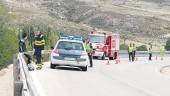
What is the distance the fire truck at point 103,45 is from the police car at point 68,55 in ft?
69.6

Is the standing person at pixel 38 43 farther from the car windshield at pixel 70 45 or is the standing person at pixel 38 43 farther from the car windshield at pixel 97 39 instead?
the car windshield at pixel 97 39

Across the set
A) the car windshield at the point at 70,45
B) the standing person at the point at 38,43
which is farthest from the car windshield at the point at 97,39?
the standing person at the point at 38,43

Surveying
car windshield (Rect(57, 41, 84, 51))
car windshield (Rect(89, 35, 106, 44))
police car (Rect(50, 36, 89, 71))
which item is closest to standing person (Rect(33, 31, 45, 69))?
police car (Rect(50, 36, 89, 71))

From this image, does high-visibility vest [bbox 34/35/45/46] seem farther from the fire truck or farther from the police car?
the fire truck

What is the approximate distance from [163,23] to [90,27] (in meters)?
21.9

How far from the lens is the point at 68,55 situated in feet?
96.9

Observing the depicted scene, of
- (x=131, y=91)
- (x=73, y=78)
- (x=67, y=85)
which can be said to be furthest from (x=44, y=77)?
(x=131, y=91)

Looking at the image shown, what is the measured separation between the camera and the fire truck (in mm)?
51562

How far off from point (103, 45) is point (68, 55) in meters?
23.0

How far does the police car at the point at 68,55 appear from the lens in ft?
96.3

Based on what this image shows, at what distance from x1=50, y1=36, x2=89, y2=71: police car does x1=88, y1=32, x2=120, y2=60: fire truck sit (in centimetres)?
2121

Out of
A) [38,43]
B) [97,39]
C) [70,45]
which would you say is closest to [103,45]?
[97,39]

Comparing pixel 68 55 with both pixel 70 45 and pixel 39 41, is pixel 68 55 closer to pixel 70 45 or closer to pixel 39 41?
pixel 70 45

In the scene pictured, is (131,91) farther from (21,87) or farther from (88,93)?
(21,87)
